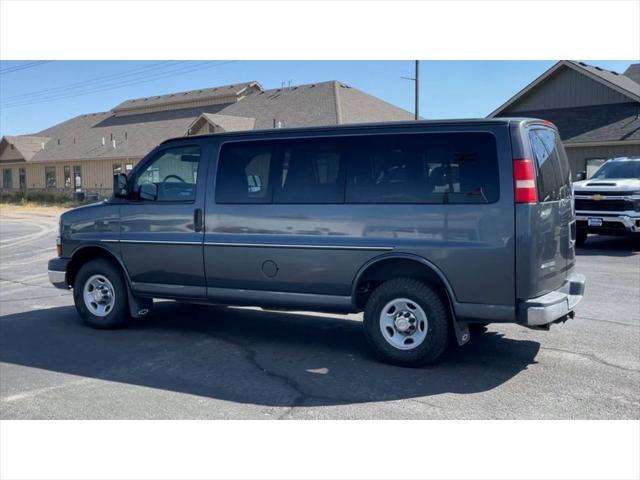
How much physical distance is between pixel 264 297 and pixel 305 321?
1.52m

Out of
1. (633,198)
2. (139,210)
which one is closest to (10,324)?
(139,210)

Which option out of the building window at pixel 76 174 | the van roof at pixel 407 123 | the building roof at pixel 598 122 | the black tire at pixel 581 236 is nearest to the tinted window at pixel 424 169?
the van roof at pixel 407 123

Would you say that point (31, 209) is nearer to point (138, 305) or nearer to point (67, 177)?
point (67, 177)

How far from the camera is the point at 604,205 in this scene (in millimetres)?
14844

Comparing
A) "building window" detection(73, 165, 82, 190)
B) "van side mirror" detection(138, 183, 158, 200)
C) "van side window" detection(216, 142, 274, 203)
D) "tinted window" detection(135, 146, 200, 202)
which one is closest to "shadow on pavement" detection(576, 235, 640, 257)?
"van side window" detection(216, 142, 274, 203)

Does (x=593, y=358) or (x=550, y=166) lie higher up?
(x=550, y=166)

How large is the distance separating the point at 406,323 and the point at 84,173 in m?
41.1

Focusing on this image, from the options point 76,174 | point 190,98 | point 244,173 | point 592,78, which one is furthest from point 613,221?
point 76,174

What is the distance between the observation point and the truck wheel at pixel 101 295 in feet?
25.0

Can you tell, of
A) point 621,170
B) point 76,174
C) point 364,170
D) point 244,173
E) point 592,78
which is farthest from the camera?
point 76,174

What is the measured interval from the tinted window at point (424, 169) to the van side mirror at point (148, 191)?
2381 millimetres

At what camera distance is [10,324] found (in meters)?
8.13

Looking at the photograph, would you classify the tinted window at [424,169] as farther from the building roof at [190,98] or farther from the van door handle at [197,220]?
the building roof at [190,98]

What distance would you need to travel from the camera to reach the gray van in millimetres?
5625
